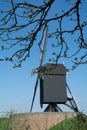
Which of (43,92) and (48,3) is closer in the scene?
(48,3)

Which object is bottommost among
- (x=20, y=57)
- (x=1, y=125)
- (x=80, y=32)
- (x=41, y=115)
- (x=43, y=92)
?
(x=20, y=57)

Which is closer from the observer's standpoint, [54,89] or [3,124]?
[3,124]

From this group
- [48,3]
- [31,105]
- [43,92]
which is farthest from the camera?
[31,105]

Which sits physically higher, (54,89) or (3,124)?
(54,89)

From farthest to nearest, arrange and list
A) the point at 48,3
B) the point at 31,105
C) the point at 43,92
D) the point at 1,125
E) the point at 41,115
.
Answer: the point at 31,105
the point at 43,92
the point at 41,115
the point at 1,125
the point at 48,3

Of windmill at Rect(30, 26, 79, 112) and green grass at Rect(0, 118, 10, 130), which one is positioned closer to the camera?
green grass at Rect(0, 118, 10, 130)

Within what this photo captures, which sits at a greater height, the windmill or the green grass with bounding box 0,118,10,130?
the windmill

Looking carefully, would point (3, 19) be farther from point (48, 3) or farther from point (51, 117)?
point (51, 117)

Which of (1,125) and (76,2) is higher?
(1,125)

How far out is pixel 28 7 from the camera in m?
7.64

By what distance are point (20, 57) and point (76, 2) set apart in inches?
58.6

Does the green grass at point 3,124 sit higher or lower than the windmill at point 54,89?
lower

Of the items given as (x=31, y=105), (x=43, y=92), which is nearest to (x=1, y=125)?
(x=43, y=92)

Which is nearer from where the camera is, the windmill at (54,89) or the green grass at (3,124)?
the green grass at (3,124)
